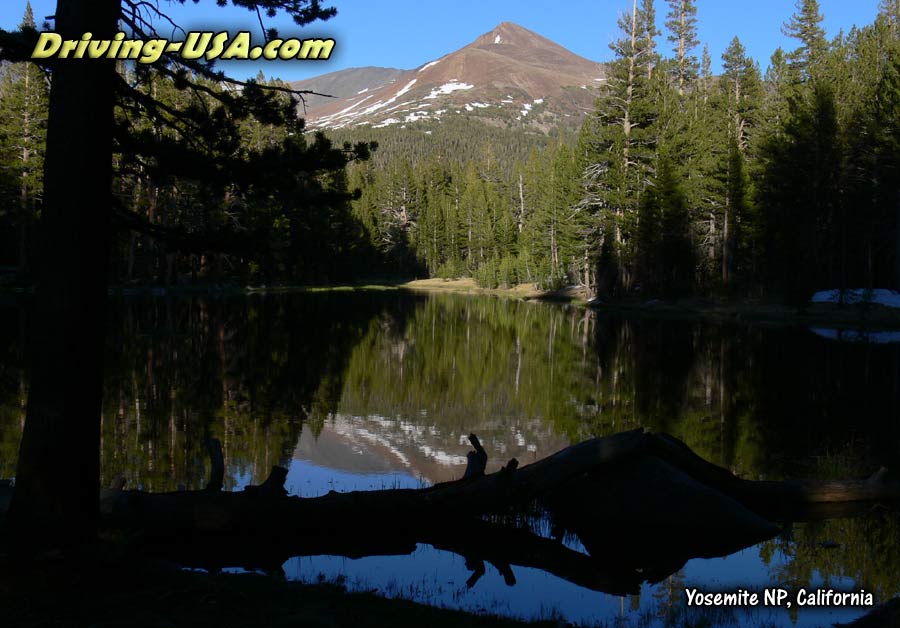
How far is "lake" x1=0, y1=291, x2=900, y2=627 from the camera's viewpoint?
300 inches

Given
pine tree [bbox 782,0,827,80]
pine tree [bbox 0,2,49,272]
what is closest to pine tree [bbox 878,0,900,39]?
pine tree [bbox 782,0,827,80]

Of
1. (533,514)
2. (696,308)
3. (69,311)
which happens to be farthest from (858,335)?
(69,311)

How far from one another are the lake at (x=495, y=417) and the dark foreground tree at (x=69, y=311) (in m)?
2.45

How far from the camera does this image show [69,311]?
19.7 feet

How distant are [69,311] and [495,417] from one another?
11.4 metres

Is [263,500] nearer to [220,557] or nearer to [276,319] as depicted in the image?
[220,557]

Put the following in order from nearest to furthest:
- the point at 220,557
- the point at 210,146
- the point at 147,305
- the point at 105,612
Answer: the point at 105,612, the point at 220,557, the point at 210,146, the point at 147,305

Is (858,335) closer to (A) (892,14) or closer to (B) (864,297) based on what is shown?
(B) (864,297)

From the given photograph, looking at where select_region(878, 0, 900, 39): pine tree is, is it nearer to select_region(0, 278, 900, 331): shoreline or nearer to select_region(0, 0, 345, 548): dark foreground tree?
select_region(0, 278, 900, 331): shoreline

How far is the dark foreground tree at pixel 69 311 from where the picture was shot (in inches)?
236

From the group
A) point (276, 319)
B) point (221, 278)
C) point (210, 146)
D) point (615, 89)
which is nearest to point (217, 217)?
point (221, 278)

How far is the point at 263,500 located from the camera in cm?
812

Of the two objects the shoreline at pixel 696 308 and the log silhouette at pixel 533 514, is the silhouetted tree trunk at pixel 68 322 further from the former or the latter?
the shoreline at pixel 696 308

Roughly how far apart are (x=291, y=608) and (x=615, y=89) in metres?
53.0
